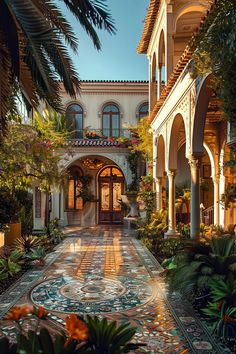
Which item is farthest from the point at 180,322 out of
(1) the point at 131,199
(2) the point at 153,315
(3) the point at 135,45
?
(3) the point at 135,45

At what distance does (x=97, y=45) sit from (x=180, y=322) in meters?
4.98

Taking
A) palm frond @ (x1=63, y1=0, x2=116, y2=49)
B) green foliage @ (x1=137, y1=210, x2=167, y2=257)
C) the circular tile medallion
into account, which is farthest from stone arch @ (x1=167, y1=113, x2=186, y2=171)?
palm frond @ (x1=63, y1=0, x2=116, y2=49)

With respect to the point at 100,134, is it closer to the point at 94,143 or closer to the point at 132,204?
the point at 94,143

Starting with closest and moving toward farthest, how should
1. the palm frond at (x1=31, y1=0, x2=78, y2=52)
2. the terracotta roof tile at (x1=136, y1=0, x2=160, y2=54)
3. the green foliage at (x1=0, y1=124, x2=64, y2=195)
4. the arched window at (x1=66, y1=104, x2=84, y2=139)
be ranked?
the palm frond at (x1=31, y1=0, x2=78, y2=52) < the green foliage at (x1=0, y1=124, x2=64, y2=195) < the terracotta roof tile at (x1=136, y1=0, x2=160, y2=54) < the arched window at (x1=66, y1=104, x2=84, y2=139)

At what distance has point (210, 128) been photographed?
1287cm

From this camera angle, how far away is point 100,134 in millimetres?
20828

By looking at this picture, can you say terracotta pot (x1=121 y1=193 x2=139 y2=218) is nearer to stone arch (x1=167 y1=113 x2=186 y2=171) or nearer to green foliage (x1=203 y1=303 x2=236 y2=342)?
stone arch (x1=167 y1=113 x2=186 y2=171)

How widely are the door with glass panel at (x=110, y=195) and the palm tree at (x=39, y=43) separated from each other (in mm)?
14714

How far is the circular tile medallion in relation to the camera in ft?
18.4

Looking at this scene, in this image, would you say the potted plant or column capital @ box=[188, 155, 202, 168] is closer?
column capital @ box=[188, 155, 202, 168]

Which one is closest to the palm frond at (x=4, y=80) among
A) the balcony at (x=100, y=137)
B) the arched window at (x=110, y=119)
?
the balcony at (x=100, y=137)

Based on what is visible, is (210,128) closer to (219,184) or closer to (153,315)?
(219,184)

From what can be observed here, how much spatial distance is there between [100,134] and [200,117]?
12.9 meters

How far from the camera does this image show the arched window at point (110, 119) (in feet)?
69.4
